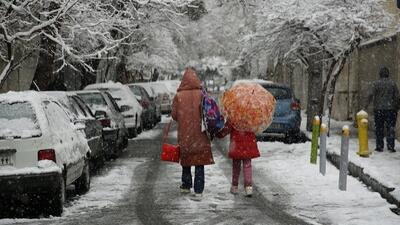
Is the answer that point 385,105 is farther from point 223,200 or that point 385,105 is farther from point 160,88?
point 160,88

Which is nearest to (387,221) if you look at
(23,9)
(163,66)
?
(23,9)

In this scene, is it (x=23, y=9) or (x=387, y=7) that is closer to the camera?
(x=23, y=9)

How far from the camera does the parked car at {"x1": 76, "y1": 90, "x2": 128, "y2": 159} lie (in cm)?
1461

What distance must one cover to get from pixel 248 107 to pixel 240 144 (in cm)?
56

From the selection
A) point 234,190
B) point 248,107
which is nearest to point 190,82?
point 248,107

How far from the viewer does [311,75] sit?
2064 centimetres

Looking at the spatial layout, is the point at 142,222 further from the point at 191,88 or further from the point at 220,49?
the point at 220,49

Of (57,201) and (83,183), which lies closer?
(57,201)

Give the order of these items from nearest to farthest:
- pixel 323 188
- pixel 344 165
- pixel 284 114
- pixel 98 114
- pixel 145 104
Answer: pixel 344 165, pixel 323 188, pixel 98 114, pixel 284 114, pixel 145 104

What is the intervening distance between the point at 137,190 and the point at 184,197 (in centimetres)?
106

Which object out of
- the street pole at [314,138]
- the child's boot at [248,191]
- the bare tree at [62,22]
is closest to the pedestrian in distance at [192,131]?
the child's boot at [248,191]

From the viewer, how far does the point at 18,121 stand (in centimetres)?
859

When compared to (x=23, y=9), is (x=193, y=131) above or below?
below

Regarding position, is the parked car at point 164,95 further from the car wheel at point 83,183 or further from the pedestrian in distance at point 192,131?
the pedestrian in distance at point 192,131
